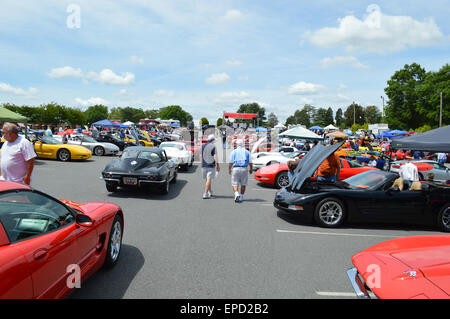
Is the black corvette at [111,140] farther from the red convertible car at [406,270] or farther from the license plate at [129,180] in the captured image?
the red convertible car at [406,270]

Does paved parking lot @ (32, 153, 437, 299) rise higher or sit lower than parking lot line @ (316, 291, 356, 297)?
higher

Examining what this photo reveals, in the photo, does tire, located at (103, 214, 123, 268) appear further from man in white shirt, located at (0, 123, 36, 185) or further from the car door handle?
man in white shirt, located at (0, 123, 36, 185)

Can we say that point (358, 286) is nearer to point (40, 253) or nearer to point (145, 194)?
point (40, 253)

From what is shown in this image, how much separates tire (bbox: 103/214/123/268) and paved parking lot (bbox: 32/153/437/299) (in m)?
0.12

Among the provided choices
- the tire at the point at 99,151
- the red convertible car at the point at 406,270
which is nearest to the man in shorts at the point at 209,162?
the red convertible car at the point at 406,270

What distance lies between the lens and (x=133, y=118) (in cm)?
15962

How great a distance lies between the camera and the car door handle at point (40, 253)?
7.73ft

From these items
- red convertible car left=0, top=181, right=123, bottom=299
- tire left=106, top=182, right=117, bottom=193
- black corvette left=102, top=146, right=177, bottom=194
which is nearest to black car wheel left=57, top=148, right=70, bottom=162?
black corvette left=102, top=146, right=177, bottom=194

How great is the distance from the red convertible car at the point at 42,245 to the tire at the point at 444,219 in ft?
21.1

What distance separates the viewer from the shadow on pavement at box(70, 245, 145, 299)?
3.29 metres

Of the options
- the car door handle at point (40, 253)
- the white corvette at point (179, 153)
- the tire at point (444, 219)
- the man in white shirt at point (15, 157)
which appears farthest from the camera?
the white corvette at point (179, 153)

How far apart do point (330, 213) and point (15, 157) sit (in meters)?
5.79
